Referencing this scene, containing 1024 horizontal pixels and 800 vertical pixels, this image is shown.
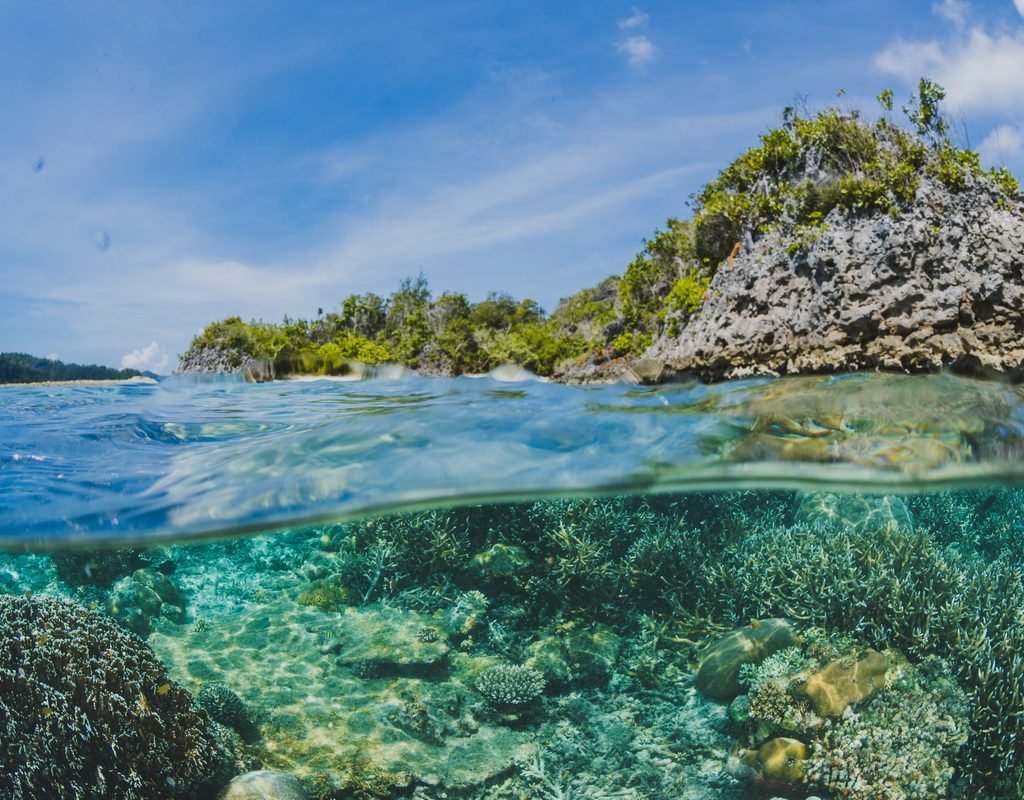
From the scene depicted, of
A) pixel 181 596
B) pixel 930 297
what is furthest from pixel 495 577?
pixel 930 297

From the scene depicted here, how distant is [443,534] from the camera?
9.31 metres

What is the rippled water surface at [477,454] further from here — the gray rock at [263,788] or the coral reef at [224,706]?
the gray rock at [263,788]

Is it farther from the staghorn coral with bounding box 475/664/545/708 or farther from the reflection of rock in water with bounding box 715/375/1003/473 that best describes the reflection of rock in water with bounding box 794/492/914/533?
the staghorn coral with bounding box 475/664/545/708

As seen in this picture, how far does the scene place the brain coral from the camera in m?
6.21

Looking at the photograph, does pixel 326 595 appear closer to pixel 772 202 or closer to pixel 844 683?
pixel 844 683

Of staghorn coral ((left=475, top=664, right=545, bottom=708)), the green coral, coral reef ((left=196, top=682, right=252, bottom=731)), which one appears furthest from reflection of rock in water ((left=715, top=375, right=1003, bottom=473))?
coral reef ((left=196, top=682, right=252, bottom=731))

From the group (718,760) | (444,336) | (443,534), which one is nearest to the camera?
(718,760)

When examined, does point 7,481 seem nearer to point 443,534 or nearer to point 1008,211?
point 443,534

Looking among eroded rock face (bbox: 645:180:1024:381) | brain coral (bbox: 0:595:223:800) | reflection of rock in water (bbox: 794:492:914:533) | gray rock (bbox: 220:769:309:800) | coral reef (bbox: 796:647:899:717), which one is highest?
eroded rock face (bbox: 645:180:1024:381)

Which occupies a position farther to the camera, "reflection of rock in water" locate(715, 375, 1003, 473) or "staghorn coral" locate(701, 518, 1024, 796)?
"reflection of rock in water" locate(715, 375, 1003, 473)

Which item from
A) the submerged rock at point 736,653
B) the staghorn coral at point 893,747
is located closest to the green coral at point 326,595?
the submerged rock at point 736,653

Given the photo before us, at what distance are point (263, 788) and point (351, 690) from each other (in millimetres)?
1552

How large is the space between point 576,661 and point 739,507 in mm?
3524

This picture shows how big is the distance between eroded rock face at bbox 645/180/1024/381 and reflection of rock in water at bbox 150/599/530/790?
6821 millimetres
